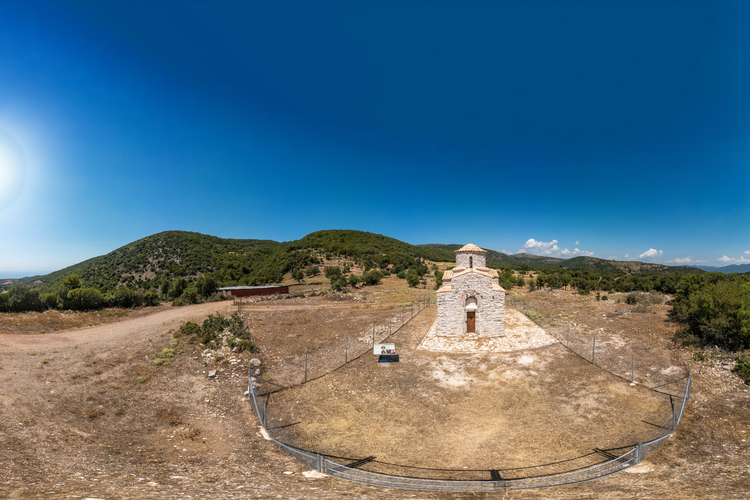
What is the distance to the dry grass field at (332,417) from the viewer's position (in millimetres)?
7945

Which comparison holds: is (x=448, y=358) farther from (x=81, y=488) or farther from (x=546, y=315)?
(x=81, y=488)

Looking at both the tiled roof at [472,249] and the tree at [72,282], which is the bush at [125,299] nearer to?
the tree at [72,282]

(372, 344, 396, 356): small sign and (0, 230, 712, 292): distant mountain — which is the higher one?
(0, 230, 712, 292): distant mountain

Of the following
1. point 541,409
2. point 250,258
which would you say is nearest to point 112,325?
point 541,409

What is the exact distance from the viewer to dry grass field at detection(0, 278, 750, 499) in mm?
7945

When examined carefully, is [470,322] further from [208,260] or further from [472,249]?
[208,260]

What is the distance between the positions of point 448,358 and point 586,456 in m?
8.66

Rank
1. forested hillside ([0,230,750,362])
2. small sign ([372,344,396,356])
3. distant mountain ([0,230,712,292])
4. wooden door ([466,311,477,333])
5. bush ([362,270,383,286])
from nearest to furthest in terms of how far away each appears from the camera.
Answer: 1. small sign ([372,344,396,356])
2. forested hillside ([0,230,750,362])
3. wooden door ([466,311,477,333])
4. bush ([362,270,383,286])
5. distant mountain ([0,230,712,292])

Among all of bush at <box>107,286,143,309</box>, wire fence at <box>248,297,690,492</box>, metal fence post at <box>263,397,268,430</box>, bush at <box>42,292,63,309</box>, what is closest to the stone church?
wire fence at <box>248,297,690,492</box>

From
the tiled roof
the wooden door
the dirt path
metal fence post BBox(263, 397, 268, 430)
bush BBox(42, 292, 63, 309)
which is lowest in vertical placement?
metal fence post BBox(263, 397, 268, 430)

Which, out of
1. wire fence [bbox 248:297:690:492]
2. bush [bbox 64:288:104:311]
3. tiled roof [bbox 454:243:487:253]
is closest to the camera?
wire fence [bbox 248:297:690:492]

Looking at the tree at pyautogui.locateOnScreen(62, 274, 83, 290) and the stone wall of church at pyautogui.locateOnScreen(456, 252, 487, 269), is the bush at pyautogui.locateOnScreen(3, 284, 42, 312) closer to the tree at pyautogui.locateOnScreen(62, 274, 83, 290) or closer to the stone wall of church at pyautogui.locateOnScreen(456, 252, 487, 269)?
the tree at pyautogui.locateOnScreen(62, 274, 83, 290)

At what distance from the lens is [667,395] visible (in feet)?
44.3

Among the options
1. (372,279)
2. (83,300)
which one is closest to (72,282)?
(83,300)
